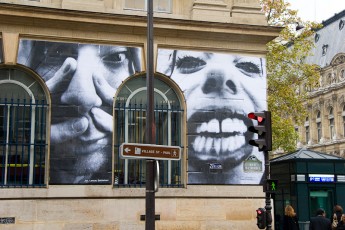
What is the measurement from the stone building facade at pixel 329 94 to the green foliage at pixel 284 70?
36.0 m

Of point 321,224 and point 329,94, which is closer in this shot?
point 321,224

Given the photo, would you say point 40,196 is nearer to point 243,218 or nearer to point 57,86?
point 57,86

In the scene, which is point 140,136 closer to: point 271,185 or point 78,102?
point 78,102

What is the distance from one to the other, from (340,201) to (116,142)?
8460 mm

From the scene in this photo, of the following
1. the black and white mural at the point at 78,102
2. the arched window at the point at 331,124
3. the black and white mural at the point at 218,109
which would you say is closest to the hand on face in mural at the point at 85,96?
the black and white mural at the point at 78,102

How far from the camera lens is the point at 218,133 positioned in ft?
53.4

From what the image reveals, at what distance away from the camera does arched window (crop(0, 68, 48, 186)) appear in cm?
1466

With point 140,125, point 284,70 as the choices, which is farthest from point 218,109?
point 284,70

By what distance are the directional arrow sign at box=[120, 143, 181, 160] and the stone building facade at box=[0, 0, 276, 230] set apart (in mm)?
4883

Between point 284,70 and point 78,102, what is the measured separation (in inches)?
664

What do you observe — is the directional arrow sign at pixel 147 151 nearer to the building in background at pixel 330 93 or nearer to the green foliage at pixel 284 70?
the green foliage at pixel 284 70

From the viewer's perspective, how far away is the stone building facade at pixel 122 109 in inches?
581

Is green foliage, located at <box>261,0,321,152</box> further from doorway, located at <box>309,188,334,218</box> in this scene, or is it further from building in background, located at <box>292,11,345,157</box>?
building in background, located at <box>292,11,345,157</box>

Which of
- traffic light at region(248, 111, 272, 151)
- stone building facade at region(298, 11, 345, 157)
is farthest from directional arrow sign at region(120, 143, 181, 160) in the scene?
stone building facade at region(298, 11, 345, 157)
